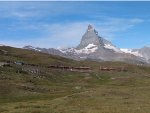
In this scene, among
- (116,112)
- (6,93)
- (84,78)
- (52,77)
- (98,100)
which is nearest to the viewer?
(116,112)

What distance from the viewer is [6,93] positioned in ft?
271

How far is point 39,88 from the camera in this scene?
9888cm

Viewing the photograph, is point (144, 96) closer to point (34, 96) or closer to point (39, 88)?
point (34, 96)

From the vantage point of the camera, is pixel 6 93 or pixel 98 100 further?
pixel 6 93

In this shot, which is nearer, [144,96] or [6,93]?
[144,96]

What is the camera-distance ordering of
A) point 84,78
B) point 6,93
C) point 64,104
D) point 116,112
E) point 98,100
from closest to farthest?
1. point 116,112
2. point 64,104
3. point 98,100
4. point 6,93
5. point 84,78

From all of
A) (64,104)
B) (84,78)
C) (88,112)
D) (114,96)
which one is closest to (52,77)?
(84,78)

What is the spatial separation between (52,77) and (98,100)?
74.9m

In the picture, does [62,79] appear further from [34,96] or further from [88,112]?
[88,112]

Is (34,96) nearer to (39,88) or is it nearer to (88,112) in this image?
(39,88)

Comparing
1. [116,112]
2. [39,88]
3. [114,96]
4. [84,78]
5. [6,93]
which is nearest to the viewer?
[116,112]

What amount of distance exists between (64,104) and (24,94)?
24427 mm

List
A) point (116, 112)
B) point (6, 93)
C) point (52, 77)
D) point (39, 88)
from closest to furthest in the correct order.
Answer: point (116, 112) < point (6, 93) < point (39, 88) < point (52, 77)

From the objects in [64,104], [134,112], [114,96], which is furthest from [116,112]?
[114,96]
